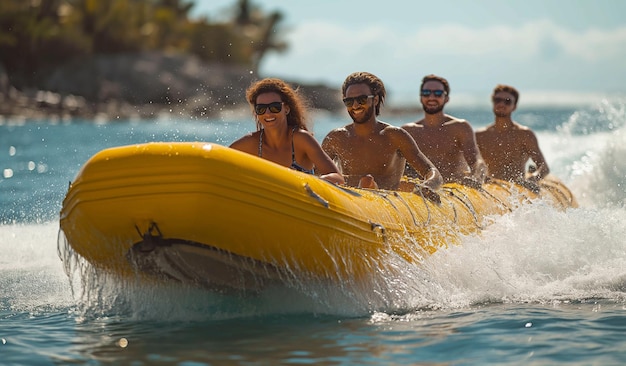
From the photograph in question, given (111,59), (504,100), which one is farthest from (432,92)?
(111,59)

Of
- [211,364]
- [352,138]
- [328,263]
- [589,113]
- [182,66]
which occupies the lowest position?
[211,364]

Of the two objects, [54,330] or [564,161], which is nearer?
[54,330]

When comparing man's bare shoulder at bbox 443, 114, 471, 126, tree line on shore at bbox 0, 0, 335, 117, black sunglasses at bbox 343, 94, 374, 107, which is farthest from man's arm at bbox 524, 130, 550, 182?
tree line on shore at bbox 0, 0, 335, 117

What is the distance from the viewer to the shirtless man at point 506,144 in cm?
948

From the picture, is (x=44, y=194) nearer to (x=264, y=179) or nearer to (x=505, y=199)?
(x=505, y=199)

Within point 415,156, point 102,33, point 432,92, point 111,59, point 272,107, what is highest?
point 102,33

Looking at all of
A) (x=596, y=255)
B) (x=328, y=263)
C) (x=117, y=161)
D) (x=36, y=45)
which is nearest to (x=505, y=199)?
(x=596, y=255)

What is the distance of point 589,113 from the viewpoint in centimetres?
1398

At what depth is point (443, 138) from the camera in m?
8.42

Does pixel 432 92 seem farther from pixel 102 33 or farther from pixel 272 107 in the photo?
pixel 102 33

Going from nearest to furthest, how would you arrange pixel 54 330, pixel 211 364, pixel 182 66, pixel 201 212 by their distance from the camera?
pixel 211 364 < pixel 201 212 < pixel 54 330 < pixel 182 66

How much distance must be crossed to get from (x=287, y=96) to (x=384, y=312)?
151cm

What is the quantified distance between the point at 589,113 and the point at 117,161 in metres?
10.4

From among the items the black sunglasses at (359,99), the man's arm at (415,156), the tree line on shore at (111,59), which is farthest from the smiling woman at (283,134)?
the tree line on shore at (111,59)
